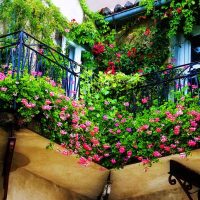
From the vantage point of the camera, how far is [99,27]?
42.1ft

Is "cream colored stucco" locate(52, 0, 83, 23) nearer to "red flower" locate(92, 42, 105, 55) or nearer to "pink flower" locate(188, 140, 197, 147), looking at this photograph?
"red flower" locate(92, 42, 105, 55)

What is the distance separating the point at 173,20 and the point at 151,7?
60 cm

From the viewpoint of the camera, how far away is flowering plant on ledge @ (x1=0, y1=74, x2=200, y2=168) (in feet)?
24.4

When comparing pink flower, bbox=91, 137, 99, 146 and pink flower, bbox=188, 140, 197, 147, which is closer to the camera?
pink flower, bbox=188, 140, 197, 147

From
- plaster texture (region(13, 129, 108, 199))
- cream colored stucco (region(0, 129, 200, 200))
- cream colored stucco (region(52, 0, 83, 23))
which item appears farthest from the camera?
cream colored stucco (region(52, 0, 83, 23))

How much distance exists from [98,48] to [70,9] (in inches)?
47.0

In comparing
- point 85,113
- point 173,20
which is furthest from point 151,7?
point 85,113

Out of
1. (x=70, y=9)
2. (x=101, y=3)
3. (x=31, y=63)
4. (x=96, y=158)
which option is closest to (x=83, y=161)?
(x=96, y=158)

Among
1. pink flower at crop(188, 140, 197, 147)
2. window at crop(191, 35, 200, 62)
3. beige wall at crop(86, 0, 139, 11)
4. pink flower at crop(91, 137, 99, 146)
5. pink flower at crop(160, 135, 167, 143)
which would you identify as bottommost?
pink flower at crop(91, 137, 99, 146)

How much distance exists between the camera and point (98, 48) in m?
12.4

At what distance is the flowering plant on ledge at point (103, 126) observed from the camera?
7.45 metres

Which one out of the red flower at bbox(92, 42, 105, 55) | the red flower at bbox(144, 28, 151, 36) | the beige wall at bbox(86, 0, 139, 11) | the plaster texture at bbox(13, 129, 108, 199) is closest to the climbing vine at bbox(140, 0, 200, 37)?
the red flower at bbox(144, 28, 151, 36)

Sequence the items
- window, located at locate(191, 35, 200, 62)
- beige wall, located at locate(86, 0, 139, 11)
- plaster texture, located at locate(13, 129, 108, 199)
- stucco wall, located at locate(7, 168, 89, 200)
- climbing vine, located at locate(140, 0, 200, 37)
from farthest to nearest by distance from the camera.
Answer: beige wall, located at locate(86, 0, 139, 11) < window, located at locate(191, 35, 200, 62) < climbing vine, located at locate(140, 0, 200, 37) < stucco wall, located at locate(7, 168, 89, 200) < plaster texture, located at locate(13, 129, 108, 199)

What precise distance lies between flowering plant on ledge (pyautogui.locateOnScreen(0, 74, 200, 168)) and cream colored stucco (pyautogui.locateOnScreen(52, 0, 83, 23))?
4133mm
